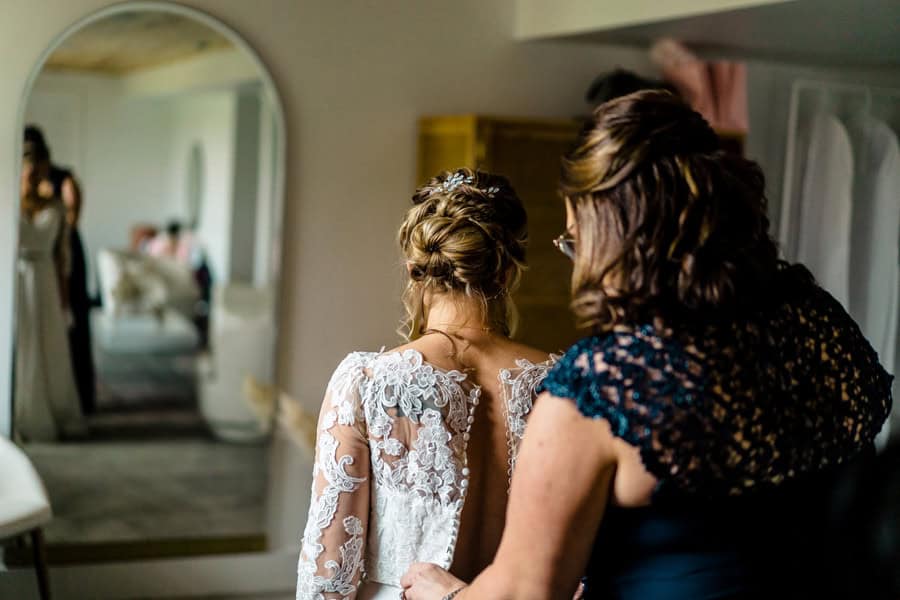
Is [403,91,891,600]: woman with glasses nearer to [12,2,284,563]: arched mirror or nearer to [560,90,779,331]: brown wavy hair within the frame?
[560,90,779,331]: brown wavy hair

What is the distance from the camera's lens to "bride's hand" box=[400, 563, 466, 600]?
1.50 meters

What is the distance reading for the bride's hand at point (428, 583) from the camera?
1504 mm

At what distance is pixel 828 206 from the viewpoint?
3373 millimetres

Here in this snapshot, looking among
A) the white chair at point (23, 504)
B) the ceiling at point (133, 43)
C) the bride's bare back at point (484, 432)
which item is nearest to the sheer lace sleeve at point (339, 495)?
the bride's bare back at point (484, 432)

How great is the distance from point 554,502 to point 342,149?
2248 millimetres

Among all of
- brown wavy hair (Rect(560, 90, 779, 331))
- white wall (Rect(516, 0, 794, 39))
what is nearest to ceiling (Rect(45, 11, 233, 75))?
white wall (Rect(516, 0, 794, 39))

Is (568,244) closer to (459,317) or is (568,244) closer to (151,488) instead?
(459,317)

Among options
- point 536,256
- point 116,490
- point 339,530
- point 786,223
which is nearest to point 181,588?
point 116,490

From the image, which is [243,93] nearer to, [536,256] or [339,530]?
[536,256]

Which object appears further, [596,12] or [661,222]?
[596,12]

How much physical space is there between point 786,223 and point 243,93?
1.77m

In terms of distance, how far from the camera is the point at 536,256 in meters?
3.29

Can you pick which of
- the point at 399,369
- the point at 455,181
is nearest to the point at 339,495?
the point at 399,369

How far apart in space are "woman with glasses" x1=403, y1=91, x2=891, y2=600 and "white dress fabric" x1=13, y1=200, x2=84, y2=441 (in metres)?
2.07
